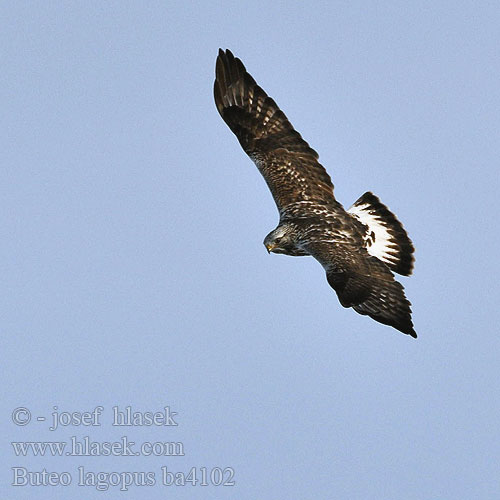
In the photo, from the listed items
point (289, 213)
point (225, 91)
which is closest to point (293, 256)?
point (289, 213)

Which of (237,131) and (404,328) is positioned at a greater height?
(237,131)

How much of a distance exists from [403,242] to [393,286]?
237cm

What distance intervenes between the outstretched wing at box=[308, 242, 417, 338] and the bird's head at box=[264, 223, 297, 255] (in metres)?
1.02

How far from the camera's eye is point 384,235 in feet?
66.4

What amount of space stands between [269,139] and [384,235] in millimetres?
2826

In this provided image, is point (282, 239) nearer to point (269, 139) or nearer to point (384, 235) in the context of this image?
point (384, 235)

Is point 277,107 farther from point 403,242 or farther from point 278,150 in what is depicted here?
point 403,242

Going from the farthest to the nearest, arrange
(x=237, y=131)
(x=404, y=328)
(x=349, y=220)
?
(x=237, y=131) < (x=349, y=220) < (x=404, y=328)

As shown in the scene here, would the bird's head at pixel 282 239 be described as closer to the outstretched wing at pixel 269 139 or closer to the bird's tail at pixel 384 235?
the outstretched wing at pixel 269 139

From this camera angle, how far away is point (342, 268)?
1809cm

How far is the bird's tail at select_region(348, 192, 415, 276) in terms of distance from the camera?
19.9m

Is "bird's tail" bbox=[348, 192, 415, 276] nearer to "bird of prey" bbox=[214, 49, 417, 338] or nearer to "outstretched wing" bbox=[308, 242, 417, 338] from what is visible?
"bird of prey" bbox=[214, 49, 417, 338]

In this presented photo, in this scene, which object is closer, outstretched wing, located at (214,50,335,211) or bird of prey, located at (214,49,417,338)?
bird of prey, located at (214,49,417,338)

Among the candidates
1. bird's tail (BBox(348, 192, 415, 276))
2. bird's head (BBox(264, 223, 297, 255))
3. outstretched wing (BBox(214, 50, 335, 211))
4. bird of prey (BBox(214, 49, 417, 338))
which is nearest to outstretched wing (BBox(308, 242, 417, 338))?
bird of prey (BBox(214, 49, 417, 338))
